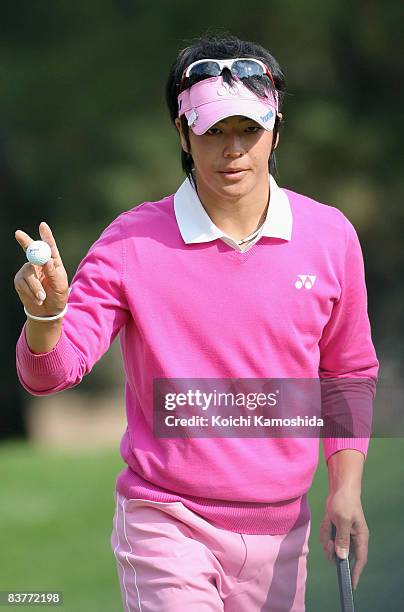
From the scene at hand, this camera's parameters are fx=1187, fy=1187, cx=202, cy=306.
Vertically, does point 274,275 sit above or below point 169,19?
below

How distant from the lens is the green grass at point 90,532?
2783 mm

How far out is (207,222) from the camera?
1.83m

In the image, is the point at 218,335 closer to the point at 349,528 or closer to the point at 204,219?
the point at 204,219

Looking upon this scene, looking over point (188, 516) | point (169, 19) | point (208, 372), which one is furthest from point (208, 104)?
point (169, 19)

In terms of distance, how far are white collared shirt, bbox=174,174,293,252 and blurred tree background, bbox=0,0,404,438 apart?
156 inches

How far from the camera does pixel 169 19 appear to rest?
5977 millimetres

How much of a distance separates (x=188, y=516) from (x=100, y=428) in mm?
4784

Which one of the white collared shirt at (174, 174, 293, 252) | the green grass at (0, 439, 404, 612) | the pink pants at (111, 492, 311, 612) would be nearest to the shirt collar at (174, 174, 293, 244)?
the white collared shirt at (174, 174, 293, 252)

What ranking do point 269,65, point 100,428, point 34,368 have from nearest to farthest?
point 34,368 → point 269,65 → point 100,428

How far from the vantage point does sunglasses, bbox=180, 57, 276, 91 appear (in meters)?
1.85

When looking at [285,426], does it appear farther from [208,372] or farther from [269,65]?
[269,65]

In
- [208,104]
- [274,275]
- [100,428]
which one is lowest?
[100,428]

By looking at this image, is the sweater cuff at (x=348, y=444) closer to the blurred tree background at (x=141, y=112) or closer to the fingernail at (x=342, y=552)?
the fingernail at (x=342, y=552)

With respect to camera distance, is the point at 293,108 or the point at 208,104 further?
the point at 293,108
